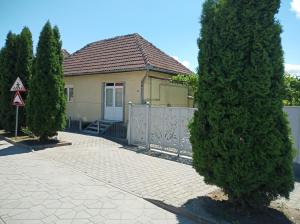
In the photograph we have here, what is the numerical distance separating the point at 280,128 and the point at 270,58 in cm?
119

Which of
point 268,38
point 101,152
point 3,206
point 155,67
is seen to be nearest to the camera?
point 268,38

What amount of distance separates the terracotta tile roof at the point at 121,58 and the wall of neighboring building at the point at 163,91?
0.61m

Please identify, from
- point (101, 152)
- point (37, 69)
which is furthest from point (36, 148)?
point (37, 69)

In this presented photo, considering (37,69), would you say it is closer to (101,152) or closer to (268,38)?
(101,152)

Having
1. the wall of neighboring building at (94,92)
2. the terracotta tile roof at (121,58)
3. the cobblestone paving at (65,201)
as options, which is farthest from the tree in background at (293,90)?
the cobblestone paving at (65,201)

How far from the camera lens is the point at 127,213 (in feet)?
17.2

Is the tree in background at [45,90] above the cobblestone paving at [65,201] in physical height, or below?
above

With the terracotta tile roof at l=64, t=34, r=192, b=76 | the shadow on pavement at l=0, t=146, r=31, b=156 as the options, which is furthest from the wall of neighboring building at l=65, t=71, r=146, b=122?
the shadow on pavement at l=0, t=146, r=31, b=156

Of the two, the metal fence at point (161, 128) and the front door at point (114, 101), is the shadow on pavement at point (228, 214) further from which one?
the front door at point (114, 101)

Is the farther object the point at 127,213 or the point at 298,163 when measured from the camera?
the point at 298,163

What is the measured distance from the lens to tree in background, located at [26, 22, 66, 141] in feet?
39.8

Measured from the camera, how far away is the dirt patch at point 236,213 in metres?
4.94

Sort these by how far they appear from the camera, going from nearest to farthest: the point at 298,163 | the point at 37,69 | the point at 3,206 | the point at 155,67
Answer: the point at 3,206, the point at 298,163, the point at 37,69, the point at 155,67

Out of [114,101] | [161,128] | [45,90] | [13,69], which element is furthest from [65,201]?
[114,101]
